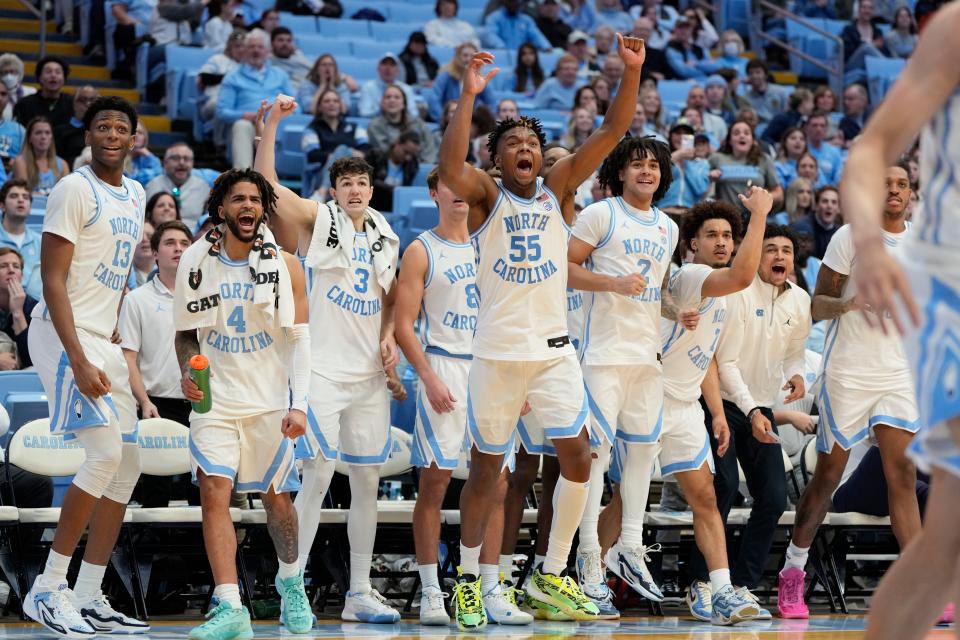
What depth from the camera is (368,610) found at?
7027mm

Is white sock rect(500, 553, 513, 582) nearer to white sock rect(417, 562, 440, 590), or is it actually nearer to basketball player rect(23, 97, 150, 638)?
white sock rect(417, 562, 440, 590)

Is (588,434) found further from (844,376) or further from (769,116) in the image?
(769,116)

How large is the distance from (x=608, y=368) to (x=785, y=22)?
543 inches

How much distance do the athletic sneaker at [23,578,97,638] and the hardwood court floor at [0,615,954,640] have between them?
150mm

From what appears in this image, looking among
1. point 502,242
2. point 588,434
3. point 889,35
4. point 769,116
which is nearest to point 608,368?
point 588,434

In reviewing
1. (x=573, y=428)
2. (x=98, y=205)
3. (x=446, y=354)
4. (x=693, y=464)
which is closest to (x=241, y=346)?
(x=98, y=205)

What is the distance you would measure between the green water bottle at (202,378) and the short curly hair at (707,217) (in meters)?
2.96

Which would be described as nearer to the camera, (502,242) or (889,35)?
(502,242)

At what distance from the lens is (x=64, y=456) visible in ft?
24.4

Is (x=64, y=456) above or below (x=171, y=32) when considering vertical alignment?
below

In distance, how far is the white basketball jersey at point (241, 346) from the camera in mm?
6469

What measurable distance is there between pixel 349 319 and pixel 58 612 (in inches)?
82.3

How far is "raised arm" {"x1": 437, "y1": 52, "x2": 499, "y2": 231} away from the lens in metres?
6.07

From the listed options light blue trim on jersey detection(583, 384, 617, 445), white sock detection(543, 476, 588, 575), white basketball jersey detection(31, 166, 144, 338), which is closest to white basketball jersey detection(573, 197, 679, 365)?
light blue trim on jersey detection(583, 384, 617, 445)
